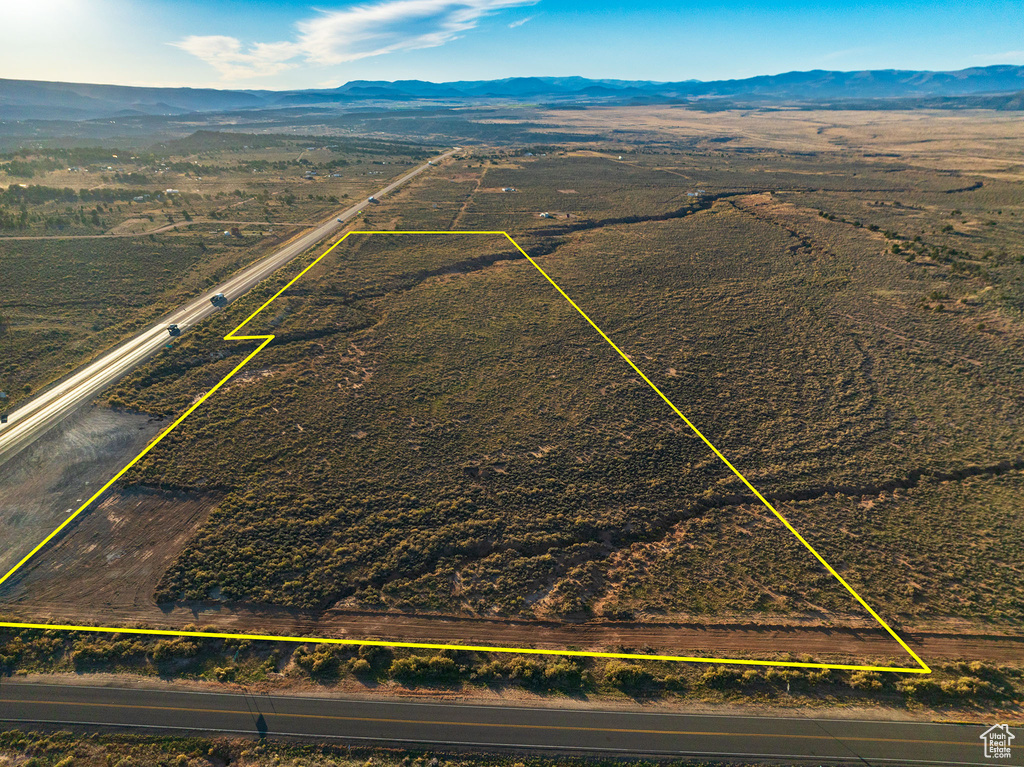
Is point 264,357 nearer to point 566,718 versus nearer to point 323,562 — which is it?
point 323,562

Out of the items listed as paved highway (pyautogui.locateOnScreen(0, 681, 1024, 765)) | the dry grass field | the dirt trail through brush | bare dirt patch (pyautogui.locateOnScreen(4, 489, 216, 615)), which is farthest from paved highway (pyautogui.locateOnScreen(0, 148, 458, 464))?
paved highway (pyautogui.locateOnScreen(0, 681, 1024, 765))

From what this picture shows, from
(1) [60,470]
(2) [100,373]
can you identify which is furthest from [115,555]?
(2) [100,373]

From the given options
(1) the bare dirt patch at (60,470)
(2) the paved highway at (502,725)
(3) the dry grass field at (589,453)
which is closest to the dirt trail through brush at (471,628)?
(3) the dry grass field at (589,453)

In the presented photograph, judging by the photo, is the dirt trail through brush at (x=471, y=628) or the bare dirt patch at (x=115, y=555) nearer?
the dirt trail through brush at (x=471, y=628)

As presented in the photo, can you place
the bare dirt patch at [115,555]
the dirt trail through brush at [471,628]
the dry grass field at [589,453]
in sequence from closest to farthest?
the dirt trail through brush at [471,628] < the bare dirt patch at [115,555] < the dry grass field at [589,453]

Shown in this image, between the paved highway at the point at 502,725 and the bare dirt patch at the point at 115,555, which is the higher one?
the bare dirt patch at the point at 115,555

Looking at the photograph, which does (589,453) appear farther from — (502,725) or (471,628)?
(502,725)

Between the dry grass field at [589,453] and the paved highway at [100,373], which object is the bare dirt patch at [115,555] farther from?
the paved highway at [100,373]
